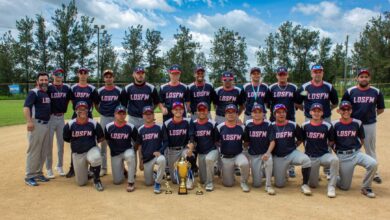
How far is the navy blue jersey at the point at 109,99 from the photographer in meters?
7.14

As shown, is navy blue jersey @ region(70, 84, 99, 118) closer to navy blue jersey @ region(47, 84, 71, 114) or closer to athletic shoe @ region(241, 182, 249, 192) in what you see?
navy blue jersey @ region(47, 84, 71, 114)

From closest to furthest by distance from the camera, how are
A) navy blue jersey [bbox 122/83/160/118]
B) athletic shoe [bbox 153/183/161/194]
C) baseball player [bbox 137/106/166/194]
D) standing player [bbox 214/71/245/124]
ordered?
athletic shoe [bbox 153/183/161/194]
baseball player [bbox 137/106/166/194]
navy blue jersey [bbox 122/83/160/118]
standing player [bbox 214/71/245/124]

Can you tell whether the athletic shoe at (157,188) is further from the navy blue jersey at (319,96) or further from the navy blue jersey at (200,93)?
the navy blue jersey at (319,96)

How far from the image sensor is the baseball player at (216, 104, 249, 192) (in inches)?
252

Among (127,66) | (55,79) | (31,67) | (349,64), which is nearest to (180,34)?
(127,66)

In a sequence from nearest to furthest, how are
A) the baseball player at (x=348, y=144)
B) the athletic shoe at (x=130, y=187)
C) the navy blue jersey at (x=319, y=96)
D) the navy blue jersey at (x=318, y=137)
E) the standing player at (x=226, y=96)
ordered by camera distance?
the athletic shoe at (x=130, y=187), the baseball player at (x=348, y=144), the navy blue jersey at (x=318, y=137), the navy blue jersey at (x=319, y=96), the standing player at (x=226, y=96)

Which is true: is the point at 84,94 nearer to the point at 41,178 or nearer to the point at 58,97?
the point at 58,97

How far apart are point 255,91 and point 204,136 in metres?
1.43

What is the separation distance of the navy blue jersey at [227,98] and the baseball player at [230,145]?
2.43 ft

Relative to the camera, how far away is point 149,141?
21.6ft

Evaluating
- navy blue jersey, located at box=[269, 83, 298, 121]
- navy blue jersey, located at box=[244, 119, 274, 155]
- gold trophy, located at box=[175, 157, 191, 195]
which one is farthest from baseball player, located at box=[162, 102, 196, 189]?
→ navy blue jersey, located at box=[269, 83, 298, 121]

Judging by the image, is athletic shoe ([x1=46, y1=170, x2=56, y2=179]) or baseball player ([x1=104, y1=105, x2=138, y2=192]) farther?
athletic shoe ([x1=46, y1=170, x2=56, y2=179])

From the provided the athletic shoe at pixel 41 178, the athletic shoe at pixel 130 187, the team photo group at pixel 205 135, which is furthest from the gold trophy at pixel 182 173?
the athletic shoe at pixel 41 178

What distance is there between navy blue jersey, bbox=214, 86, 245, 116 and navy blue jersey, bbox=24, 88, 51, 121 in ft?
10.5
